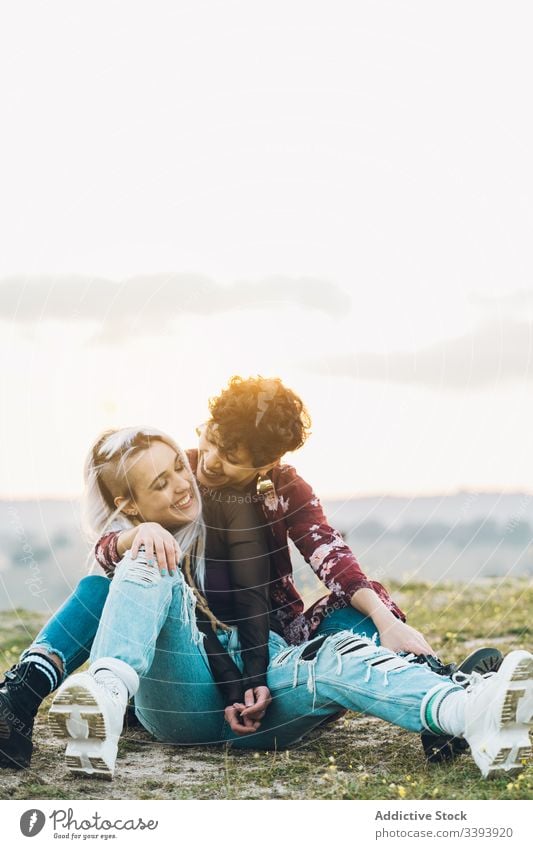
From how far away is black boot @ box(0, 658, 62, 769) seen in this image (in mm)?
3234

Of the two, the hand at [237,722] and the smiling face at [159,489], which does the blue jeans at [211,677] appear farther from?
the smiling face at [159,489]

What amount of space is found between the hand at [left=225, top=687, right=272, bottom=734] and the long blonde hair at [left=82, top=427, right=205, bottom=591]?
368mm

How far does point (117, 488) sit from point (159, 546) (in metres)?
0.33

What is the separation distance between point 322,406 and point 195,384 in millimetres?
457

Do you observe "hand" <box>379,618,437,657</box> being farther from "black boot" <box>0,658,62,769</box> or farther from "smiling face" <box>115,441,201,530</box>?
"black boot" <box>0,658,62,769</box>

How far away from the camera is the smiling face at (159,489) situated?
3293mm

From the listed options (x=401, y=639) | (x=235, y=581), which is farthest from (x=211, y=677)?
(x=401, y=639)

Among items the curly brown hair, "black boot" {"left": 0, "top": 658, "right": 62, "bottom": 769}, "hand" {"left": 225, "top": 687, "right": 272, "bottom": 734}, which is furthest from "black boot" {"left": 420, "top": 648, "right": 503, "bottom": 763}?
"black boot" {"left": 0, "top": 658, "right": 62, "bottom": 769}

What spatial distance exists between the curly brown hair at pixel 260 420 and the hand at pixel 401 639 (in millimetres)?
627

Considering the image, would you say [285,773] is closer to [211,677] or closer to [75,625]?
[211,677]

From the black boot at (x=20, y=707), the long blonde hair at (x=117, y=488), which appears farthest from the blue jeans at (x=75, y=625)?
the long blonde hair at (x=117, y=488)

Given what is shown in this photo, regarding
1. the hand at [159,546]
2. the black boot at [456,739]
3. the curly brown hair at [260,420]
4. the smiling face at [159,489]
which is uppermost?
the curly brown hair at [260,420]

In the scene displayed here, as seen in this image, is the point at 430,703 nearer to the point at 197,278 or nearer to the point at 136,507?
the point at 136,507
